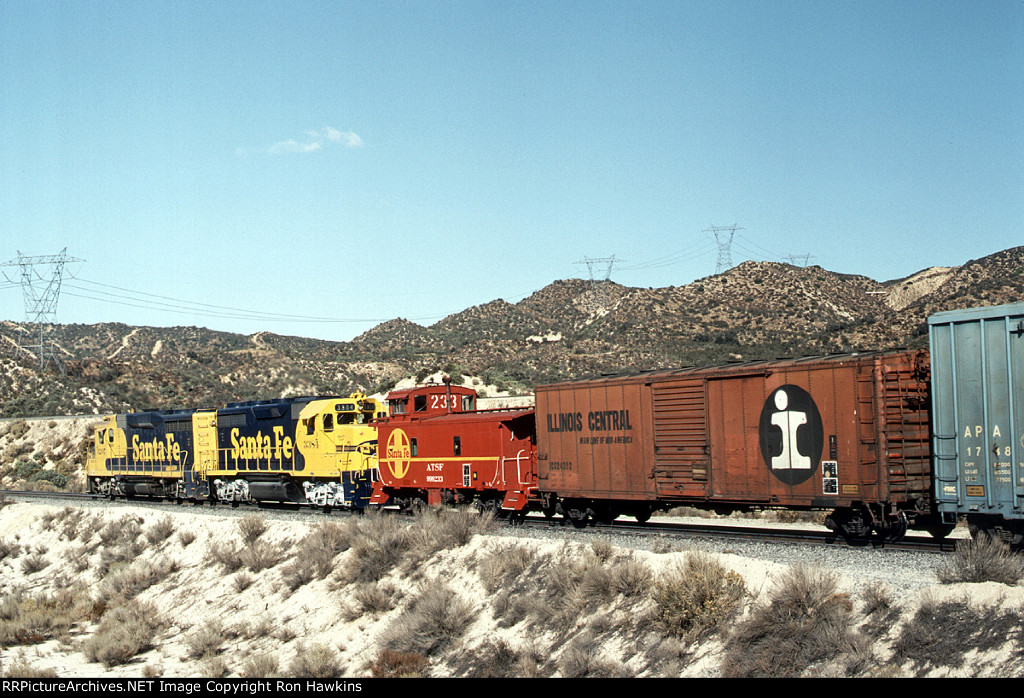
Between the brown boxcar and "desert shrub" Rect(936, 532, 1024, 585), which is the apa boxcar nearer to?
the brown boxcar

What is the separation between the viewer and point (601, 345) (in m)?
76.4

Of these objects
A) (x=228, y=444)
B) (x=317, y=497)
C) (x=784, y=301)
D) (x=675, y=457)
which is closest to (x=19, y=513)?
(x=228, y=444)

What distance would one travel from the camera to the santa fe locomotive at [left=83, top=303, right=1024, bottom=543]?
14445 mm

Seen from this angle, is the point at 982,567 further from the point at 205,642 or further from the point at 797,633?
the point at 205,642

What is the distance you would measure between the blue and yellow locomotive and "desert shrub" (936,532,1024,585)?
17.2m

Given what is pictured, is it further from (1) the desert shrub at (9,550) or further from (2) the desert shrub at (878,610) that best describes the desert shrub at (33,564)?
(2) the desert shrub at (878,610)

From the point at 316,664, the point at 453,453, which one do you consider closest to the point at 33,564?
the point at 453,453

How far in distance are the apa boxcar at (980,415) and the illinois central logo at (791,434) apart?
2.03 meters

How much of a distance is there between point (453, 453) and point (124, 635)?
8.50 m

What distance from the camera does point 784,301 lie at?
3462 inches

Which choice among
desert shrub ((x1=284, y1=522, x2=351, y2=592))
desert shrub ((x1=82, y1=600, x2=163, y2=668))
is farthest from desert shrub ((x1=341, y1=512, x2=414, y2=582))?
desert shrub ((x1=82, y1=600, x2=163, y2=668))

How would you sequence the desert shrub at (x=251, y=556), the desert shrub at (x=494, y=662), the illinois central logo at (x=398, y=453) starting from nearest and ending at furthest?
the desert shrub at (x=494, y=662) < the desert shrub at (x=251, y=556) < the illinois central logo at (x=398, y=453)

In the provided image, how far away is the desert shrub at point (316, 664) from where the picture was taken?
15.1 meters

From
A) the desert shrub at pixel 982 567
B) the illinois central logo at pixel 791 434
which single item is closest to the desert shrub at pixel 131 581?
the illinois central logo at pixel 791 434
